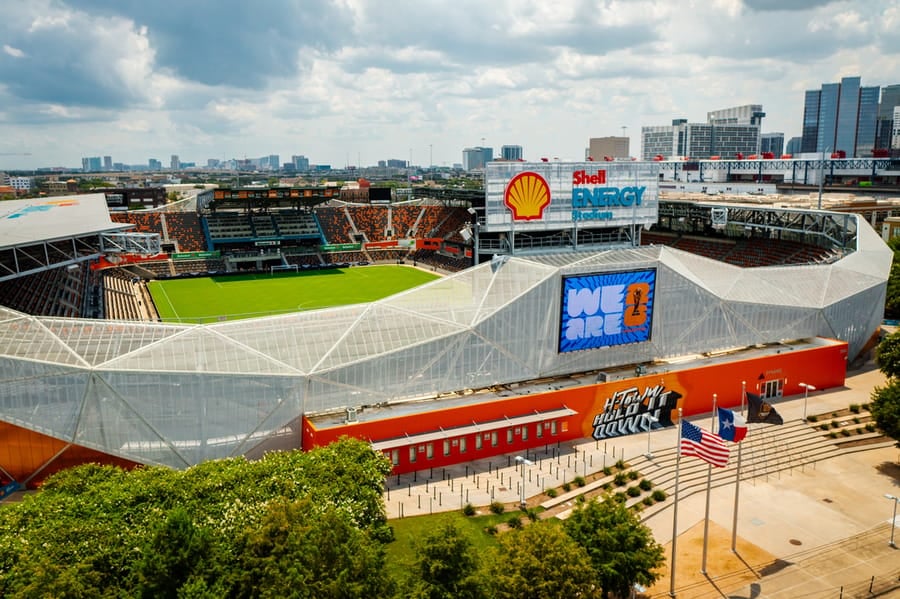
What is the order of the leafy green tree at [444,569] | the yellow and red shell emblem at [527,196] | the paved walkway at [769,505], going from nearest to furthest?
the leafy green tree at [444,569] < the paved walkway at [769,505] < the yellow and red shell emblem at [527,196]

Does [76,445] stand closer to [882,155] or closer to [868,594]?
[868,594]

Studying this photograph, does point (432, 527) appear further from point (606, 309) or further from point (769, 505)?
point (606, 309)

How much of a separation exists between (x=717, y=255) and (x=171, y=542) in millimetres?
67653

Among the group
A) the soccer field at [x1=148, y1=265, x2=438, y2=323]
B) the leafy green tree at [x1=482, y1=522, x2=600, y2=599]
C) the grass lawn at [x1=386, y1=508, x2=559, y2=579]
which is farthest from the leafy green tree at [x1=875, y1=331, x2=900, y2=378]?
the soccer field at [x1=148, y1=265, x2=438, y2=323]

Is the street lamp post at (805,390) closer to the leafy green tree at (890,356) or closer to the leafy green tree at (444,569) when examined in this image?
the leafy green tree at (890,356)

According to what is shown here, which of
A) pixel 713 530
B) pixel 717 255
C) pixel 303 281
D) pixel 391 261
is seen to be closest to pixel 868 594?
pixel 713 530

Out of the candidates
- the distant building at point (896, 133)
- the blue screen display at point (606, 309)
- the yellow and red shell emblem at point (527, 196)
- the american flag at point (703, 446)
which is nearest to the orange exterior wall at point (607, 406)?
the blue screen display at point (606, 309)

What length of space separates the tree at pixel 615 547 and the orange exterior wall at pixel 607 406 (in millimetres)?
11456

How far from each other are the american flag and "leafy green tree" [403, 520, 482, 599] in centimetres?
950

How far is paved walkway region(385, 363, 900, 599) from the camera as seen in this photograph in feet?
83.0

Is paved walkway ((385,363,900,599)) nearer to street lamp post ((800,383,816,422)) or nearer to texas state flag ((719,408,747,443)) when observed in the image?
street lamp post ((800,383,816,422))

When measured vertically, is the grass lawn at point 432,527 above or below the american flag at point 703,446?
below

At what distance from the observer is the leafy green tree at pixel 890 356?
1596 inches

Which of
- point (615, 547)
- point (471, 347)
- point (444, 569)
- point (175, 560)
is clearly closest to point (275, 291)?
point (471, 347)
